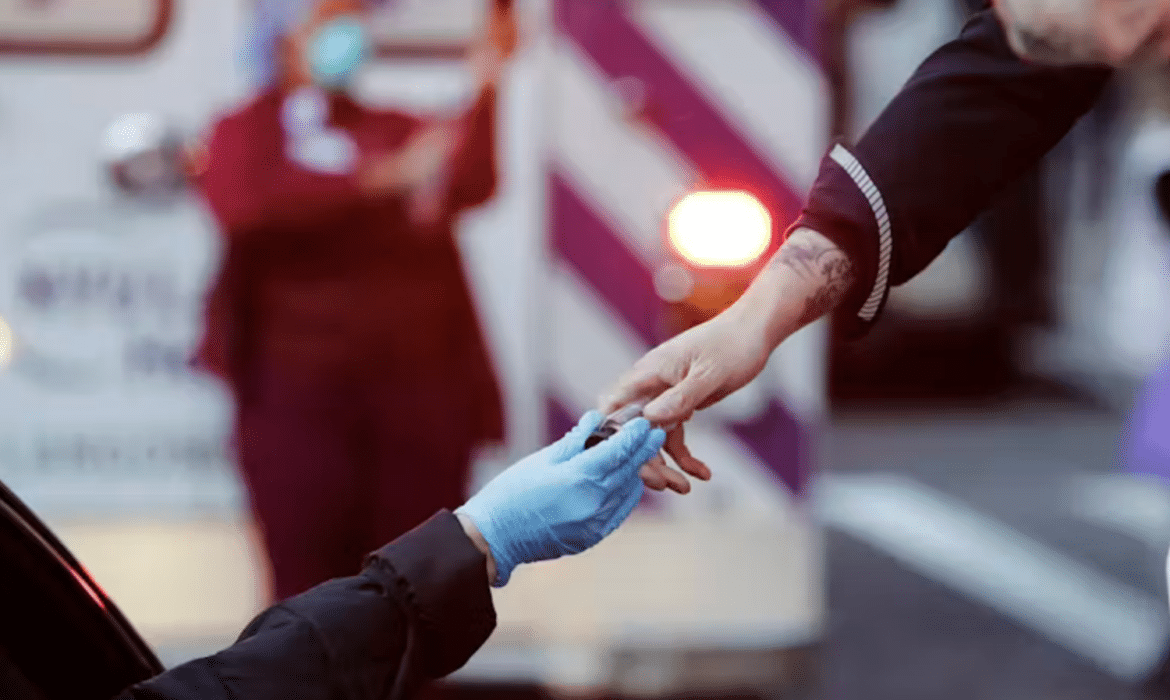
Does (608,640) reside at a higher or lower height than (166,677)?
lower

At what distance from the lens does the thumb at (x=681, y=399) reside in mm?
1690

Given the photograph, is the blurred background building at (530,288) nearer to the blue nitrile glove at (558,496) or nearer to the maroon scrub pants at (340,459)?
the maroon scrub pants at (340,459)

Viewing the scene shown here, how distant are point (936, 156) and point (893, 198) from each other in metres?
0.07

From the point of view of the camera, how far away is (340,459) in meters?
3.46

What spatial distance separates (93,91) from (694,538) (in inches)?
54.2

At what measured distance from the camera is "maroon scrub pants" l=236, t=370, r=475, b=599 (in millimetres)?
3355

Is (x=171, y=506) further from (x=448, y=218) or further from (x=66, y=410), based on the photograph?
(x=448, y=218)

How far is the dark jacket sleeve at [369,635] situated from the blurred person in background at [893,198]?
0.85ft

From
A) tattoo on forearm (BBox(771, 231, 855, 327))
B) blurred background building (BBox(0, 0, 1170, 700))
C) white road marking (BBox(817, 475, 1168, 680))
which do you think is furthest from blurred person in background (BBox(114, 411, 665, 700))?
white road marking (BBox(817, 475, 1168, 680))

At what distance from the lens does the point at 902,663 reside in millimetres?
5215

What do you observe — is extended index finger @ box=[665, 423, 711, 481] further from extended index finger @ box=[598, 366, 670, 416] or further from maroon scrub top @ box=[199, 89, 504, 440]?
maroon scrub top @ box=[199, 89, 504, 440]

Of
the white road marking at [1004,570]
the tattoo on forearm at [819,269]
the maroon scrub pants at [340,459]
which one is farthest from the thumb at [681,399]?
the white road marking at [1004,570]

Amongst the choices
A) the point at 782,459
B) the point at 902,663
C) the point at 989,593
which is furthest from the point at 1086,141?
the point at 782,459

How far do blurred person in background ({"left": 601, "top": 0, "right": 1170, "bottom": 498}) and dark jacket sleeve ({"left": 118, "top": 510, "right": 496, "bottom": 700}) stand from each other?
26cm
